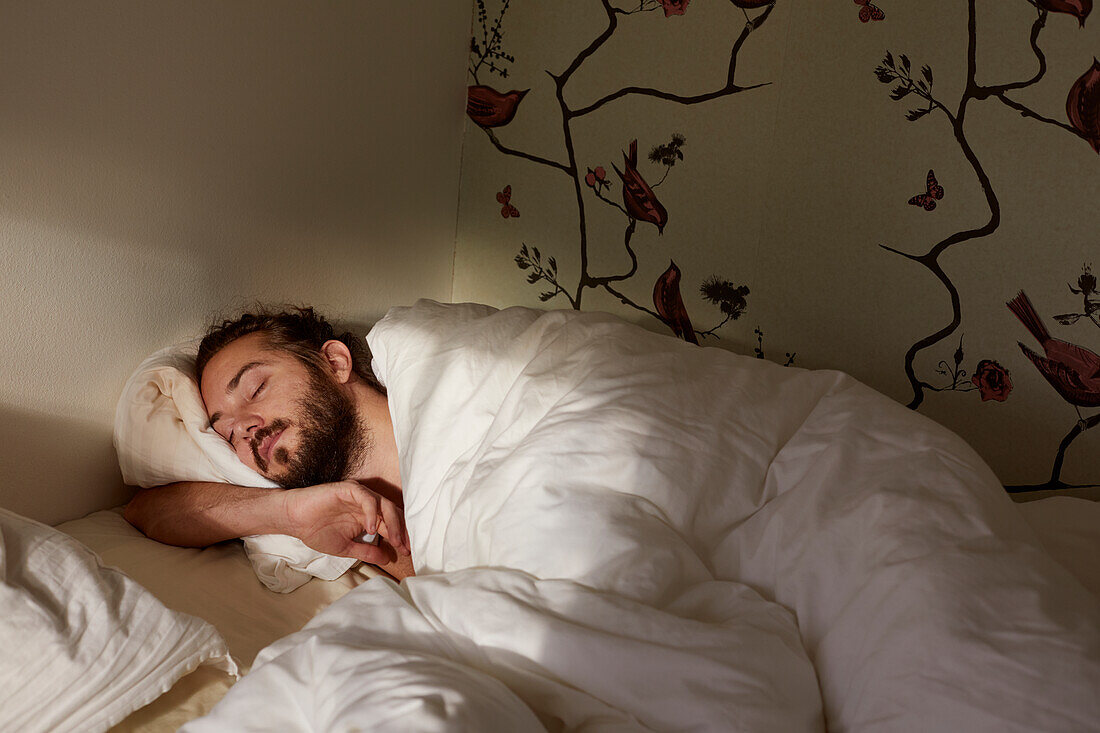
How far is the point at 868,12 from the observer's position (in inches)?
67.4

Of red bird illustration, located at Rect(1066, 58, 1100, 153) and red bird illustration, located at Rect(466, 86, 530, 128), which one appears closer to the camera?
red bird illustration, located at Rect(1066, 58, 1100, 153)

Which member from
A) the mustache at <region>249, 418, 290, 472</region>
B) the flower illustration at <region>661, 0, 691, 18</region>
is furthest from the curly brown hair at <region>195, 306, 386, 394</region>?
the flower illustration at <region>661, 0, 691, 18</region>

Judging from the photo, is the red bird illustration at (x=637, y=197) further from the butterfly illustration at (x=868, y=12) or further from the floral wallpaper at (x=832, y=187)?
the butterfly illustration at (x=868, y=12)

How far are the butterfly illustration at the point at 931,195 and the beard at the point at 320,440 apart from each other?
123 centimetres

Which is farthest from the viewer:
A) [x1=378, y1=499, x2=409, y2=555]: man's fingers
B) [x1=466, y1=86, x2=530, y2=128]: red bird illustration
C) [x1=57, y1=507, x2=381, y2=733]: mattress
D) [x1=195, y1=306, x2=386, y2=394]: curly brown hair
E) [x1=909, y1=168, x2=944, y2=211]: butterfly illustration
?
[x1=466, y1=86, x2=530, y2=128]: red bird illustration

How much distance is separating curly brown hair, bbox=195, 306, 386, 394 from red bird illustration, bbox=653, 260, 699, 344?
2.49ft

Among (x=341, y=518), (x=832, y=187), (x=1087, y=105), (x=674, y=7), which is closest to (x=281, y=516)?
(x=341, y=518)

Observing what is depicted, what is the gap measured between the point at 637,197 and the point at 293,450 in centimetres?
107

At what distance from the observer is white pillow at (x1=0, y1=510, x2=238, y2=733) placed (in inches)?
36.7

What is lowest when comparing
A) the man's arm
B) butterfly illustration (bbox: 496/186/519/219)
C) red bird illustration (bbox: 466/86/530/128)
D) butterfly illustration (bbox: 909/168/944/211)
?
the man's arm

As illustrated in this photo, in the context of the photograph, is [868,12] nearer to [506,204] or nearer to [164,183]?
[506,204]

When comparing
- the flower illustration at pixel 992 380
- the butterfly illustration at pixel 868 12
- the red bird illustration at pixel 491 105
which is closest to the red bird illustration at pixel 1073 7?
the butterfly illustration at pixel 868 12

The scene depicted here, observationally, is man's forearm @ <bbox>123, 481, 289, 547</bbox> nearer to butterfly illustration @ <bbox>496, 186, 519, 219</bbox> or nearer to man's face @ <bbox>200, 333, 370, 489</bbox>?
man's face @ <bbox>200, 333, 370, 489</bbox>

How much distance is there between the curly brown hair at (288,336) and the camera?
62.2 inches
